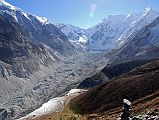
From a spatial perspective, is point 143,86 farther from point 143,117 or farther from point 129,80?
point 143,117

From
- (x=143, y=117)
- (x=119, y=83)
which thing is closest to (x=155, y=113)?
(x=143, y=117)

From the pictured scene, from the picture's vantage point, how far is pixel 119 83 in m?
123

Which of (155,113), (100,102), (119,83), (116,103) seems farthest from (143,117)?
(119,83)

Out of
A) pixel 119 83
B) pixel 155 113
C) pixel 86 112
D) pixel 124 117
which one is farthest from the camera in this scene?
pixel 119 83

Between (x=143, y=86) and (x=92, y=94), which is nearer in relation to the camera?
(x=143, y=86)

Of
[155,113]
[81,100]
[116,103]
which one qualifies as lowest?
[155,113]

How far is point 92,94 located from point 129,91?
20.3 m

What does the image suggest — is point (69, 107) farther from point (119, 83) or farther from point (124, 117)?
point (124, 117)

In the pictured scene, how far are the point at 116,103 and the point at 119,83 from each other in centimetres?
2128

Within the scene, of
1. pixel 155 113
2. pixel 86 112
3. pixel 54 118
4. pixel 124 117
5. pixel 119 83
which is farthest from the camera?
pixel 119 83

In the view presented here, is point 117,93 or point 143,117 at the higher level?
point 117,93

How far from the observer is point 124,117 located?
134 ft

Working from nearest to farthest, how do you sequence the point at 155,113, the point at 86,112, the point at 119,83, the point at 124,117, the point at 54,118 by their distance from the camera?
the point at 124,117 → the point at 155,113 → the point at 54,118 → the point at 86,112 → the point at 119,83

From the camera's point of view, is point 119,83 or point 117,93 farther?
point 119,83
